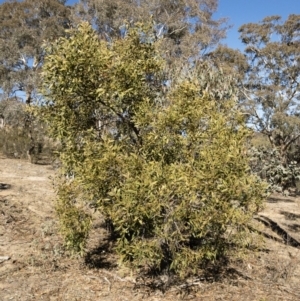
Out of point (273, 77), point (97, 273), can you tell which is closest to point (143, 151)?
point (97, 273)

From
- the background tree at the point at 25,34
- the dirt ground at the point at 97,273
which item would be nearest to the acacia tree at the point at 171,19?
the background tree at the point at 25,34

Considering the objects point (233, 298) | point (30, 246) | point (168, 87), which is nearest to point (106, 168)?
point (168, 87)

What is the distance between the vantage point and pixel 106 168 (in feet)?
15.3

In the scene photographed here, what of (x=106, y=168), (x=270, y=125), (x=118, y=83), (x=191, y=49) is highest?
(x=191, y=49)

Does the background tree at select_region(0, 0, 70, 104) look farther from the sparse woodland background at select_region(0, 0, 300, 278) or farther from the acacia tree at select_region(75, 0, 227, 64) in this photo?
the sparse woodland background at select_region(0, 0, 300, 278)

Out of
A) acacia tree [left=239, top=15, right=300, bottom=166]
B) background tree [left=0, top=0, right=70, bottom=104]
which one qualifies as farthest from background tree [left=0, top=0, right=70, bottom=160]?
acacia tree [left=239, top=15, right=300, bottom=166]

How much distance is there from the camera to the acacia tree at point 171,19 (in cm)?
2370

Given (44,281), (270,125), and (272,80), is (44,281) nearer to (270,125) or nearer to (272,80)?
(270,125)

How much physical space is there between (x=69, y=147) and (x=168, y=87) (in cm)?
176

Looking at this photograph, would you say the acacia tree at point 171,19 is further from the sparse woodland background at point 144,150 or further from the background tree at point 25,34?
the sparse woodland background at point 144,150

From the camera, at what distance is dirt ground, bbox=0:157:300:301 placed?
17.6ft

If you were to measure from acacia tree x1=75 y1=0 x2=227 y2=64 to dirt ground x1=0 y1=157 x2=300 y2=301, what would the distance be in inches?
683

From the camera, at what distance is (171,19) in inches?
960

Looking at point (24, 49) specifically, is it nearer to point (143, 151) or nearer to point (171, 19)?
point (171, 19)
